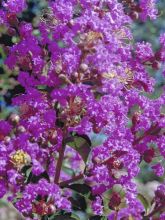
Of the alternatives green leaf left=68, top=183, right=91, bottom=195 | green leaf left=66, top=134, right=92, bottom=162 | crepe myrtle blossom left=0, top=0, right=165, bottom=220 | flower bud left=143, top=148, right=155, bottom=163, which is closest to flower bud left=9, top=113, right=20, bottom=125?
crepe myrtle blossom left=0, top=0, right=165, bottom=220

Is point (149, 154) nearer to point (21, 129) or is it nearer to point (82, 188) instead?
point (82, 188)

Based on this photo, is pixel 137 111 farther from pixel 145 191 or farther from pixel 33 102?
pixel 145 191

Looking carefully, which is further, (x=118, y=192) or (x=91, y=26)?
(x=118, y=192)

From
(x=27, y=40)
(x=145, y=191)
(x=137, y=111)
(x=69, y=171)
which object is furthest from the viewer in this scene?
(x=145, y=191)

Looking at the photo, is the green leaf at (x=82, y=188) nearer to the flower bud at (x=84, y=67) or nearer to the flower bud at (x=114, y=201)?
the flower bud at (x=114, y=201)

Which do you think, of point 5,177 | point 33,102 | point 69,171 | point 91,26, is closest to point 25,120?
point 33,102

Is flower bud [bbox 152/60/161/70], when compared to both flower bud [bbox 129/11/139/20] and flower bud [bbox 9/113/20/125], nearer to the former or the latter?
flower bud [bbox 129/11/139/20]

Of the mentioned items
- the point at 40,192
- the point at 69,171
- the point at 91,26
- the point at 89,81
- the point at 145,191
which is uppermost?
the point at 91,26

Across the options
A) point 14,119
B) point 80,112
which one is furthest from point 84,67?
point 14,119
